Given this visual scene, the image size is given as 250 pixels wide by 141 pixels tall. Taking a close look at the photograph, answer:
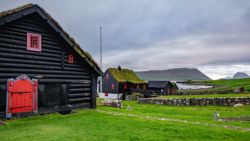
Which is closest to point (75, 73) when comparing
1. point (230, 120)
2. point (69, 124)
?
point (69, 124)

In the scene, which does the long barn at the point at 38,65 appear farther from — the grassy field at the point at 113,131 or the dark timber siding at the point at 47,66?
the grassy field at the point at 113,131

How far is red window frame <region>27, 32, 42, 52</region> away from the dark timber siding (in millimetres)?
253

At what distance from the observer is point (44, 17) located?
51.7 feet

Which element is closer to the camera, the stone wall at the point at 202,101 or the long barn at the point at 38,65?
the long barn at the point at 38,65

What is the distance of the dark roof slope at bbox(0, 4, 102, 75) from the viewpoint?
13.8 metres

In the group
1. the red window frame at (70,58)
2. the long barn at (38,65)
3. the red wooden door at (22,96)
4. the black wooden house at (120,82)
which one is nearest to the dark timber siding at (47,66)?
the long barn at (38,65)

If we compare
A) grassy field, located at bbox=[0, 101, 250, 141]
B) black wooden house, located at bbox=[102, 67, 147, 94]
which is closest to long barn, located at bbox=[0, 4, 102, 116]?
grassy field, located at bbox=[0, 101, 250, 141]

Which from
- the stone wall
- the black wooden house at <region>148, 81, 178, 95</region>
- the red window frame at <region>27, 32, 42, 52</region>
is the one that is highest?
the red window frame at <region>27, 32, 42, 52</region>

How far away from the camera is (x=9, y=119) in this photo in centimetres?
1401

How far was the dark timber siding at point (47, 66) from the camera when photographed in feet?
46.9

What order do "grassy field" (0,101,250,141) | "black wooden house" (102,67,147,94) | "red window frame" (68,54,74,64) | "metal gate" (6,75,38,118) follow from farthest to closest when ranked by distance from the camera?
"black wooden house" (102,67,147,94) < "red window frame" (68,54,74,64) < "metal gate" (6,75,38,118) < "grassy field" (0,101,250,141)

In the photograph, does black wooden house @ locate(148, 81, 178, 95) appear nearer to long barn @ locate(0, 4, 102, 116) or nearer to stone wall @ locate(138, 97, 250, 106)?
stone wall @ locate(138, 97, 250, 106)

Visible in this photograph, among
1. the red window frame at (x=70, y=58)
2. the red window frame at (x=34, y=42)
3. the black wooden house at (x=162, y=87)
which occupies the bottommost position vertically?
the black wooden house at (x=162, y=87)

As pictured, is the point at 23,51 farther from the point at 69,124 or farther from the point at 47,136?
the point at 47,136
